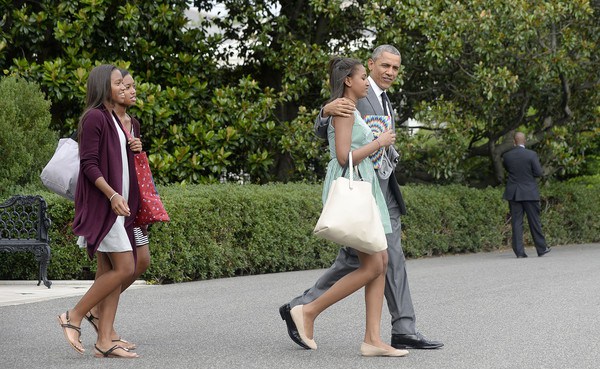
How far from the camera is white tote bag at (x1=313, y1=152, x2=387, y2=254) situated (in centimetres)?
648

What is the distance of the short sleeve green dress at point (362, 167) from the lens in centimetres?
683

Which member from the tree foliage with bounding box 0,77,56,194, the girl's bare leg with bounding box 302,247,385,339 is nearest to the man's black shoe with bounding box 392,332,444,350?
the girl's bare leg with bounding box 302,247,385,339

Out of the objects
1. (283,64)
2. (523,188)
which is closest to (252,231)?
(283,64)

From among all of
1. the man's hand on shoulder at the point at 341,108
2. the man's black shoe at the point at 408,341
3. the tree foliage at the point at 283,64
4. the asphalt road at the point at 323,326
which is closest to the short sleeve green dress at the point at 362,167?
the man's hand on shoulder at the point at 341,108

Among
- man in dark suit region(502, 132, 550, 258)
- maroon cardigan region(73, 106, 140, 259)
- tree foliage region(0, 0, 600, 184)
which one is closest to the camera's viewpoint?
maroon cardigan region(73, 106, 140, 259)

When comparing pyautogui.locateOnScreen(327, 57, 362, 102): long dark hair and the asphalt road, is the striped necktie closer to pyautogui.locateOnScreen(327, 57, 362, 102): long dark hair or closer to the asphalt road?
pyautogui.locateOnScreen(327, 57, 362, 102): long dark hair

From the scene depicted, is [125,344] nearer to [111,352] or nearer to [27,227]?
[111,352]

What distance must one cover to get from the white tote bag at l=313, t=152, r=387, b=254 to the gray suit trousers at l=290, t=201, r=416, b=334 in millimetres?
487

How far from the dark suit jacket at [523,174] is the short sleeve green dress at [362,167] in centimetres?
1108

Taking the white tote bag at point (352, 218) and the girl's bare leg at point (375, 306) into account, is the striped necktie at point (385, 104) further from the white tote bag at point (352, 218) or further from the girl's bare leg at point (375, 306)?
the girl's bare leg at point (375, 306)

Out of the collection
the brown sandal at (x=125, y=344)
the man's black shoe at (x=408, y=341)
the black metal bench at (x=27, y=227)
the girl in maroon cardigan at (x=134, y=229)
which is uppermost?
the girl in maroon cardigan at (x=134, y=229)

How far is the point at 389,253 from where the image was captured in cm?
707

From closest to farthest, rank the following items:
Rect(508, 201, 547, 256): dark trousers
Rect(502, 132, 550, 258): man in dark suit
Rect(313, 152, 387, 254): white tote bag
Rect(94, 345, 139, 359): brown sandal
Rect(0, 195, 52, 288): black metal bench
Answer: Rect(313, 152, 387, 254): white tote bag → Rect(94, 345, 139, 359): brown sandal → Rect(0, 195, 52, 288): black metal bench → Rect(502, 132, 550, 258): man in dark suit → Rect(508, 201, 547, 256): dark trousers

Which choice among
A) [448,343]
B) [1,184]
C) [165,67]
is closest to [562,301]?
[448,343]
